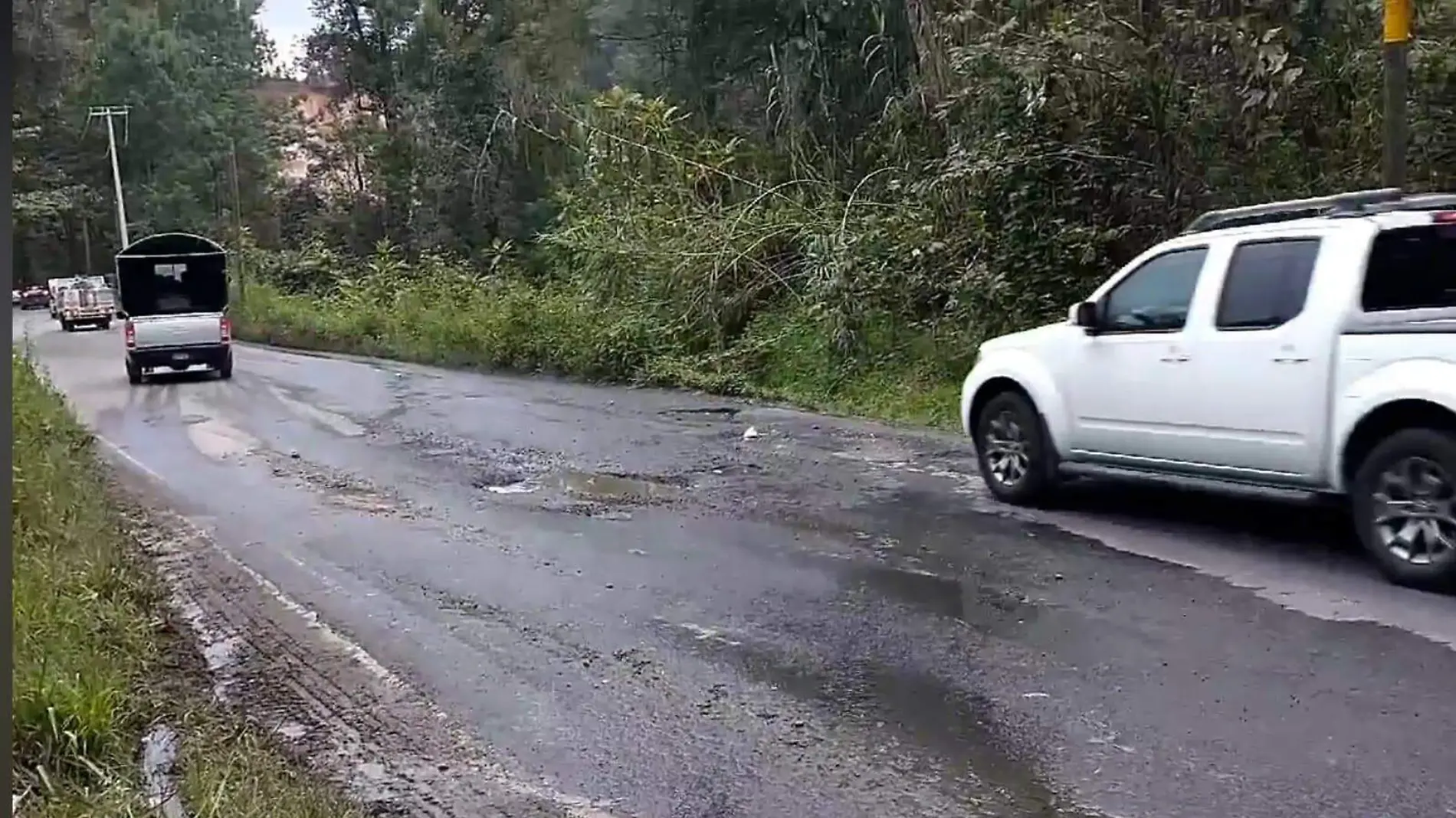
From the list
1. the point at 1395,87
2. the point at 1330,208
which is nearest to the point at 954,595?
the point at 1330,208

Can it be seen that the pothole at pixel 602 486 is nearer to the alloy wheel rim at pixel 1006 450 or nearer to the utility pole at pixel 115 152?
the alloy wheel rim at pixel 1006 450

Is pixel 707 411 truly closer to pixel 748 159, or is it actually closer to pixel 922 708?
pixel 748 159

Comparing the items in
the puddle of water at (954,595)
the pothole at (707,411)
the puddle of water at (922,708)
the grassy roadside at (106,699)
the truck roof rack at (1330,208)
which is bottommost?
the pothole at (707,411)

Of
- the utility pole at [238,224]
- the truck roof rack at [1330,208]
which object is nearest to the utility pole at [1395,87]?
the truck roof rack at [1330,208]

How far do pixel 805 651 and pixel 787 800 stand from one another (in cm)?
178

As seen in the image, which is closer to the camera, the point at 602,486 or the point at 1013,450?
the point at 1013,450

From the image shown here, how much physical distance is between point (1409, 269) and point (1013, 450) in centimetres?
295

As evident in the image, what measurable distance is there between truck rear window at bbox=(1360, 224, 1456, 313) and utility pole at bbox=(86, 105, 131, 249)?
2673 centimetres

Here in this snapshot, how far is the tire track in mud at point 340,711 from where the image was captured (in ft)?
16.5

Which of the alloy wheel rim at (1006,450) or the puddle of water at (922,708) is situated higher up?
the alloy wheel rim at (1006,450)

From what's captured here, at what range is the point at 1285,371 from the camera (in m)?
7.85

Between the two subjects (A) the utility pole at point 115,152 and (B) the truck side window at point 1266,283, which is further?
(A) the utility pole at point 115,152

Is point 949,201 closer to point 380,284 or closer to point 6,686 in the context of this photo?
point 6,686

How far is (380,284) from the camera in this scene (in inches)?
1350
